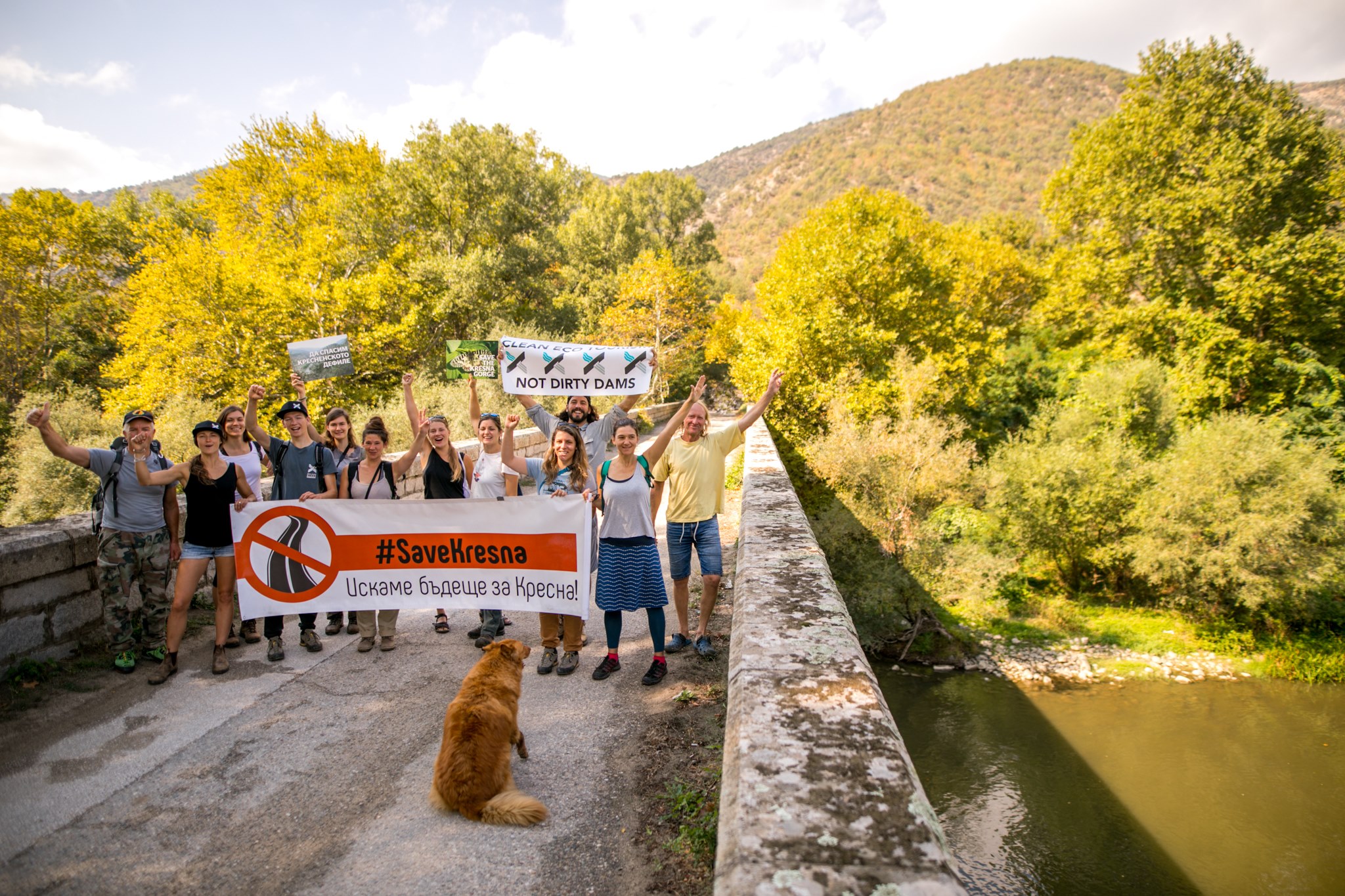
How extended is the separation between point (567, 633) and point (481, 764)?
1.83m

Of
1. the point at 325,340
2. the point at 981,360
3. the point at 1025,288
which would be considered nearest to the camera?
the point at 325,340

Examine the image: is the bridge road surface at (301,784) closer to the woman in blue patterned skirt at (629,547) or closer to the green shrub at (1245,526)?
the woman in blue patterned skirt at (629,547)

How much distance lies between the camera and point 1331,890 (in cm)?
905

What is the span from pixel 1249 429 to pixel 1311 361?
5.61 m

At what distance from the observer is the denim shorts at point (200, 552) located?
4.77 m

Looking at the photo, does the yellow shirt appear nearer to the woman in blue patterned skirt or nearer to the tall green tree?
the woman in blue patterned skirt

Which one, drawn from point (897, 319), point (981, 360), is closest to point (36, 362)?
point (897, 319)

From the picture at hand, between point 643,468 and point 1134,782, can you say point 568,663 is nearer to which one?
point 643,468

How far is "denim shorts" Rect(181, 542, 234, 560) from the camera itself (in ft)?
15.6

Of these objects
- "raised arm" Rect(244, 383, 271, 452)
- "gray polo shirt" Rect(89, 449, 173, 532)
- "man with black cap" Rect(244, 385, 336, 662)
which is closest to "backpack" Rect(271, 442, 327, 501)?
"man with black cap" Rect(244, 385, 336, 662)

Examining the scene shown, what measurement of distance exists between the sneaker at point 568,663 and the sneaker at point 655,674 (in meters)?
0.55

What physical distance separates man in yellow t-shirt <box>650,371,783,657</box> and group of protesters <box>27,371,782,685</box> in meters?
0.01

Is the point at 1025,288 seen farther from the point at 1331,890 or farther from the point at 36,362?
the point at 36,362

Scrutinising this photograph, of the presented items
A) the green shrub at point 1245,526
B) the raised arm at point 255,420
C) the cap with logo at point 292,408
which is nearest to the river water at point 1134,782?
the green shrub at point 1245,526
